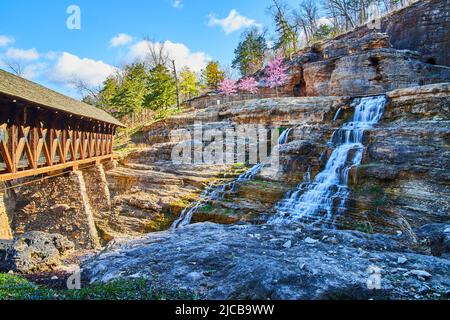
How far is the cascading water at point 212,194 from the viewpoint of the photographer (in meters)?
13.2

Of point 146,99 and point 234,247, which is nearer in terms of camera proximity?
point 234,247

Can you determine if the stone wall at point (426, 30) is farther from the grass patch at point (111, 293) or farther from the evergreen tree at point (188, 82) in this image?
the evergreen tree at point (188, 82)

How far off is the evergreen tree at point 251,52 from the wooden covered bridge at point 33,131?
42.4m

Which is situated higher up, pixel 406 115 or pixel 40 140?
pixel 406 115

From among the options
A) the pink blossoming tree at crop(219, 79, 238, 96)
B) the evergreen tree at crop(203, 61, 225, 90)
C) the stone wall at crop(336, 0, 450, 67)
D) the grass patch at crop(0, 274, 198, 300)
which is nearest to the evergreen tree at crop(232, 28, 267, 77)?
the evergreen tree at crop(203, 61, 225, 90)

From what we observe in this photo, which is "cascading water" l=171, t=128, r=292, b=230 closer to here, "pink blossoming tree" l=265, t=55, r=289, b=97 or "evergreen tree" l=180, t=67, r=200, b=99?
"pink blossoming tree" l=265, t=55, r=289, b=97

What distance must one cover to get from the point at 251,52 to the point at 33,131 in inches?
1959

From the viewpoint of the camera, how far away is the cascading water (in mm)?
13242

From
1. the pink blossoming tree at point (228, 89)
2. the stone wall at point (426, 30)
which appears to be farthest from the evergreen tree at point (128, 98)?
the stone wall at point (426, 30)
